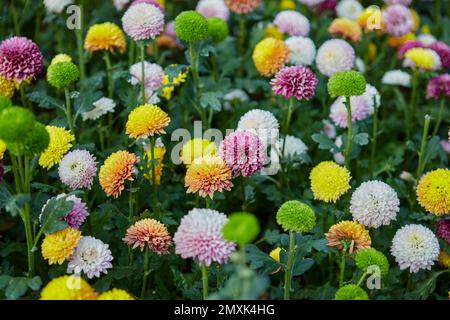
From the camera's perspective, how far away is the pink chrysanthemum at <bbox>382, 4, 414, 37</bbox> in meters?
3.10

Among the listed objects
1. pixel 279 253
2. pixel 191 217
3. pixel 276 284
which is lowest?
pixel 276 284

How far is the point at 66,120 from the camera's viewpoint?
2.35 m

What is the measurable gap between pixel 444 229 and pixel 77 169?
4.05ft

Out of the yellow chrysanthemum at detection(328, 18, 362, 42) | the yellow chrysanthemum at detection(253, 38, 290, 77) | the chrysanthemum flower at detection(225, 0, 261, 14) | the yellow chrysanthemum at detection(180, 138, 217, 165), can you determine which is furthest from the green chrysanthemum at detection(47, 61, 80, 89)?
the yellow chrysanthemum at detection(328, 18, 362, 42)

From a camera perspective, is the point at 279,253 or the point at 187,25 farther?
the point at 187,25

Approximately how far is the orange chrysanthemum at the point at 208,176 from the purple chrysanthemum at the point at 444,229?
769 millimetres

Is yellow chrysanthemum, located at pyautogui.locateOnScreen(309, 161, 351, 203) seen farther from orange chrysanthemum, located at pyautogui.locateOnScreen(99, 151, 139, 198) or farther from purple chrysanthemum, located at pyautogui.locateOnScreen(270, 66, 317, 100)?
orange chrysanthemum, located at pyautogui.locateOnScreen(99, 151, 139, 198)

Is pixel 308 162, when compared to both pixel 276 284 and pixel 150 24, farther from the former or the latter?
pixel 150 24

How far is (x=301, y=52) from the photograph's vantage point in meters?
2.77

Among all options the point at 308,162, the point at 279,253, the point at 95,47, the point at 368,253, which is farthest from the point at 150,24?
the point at 368,253

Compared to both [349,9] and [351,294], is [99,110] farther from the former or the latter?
[349,9]

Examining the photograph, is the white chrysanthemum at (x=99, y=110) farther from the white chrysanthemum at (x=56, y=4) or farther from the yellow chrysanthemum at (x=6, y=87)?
the white chrysanthemum at (x=56, y=4)

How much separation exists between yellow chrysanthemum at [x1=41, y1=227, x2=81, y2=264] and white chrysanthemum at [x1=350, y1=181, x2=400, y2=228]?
88cm

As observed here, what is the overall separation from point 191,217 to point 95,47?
1198 millimetres
